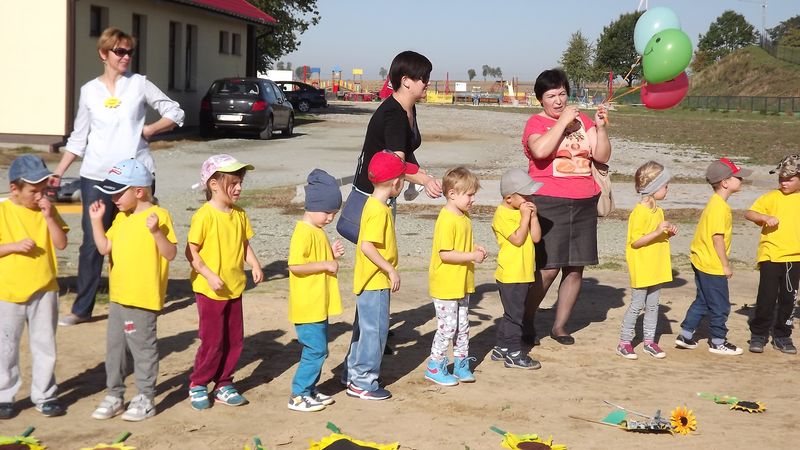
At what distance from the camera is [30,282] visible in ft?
16.8

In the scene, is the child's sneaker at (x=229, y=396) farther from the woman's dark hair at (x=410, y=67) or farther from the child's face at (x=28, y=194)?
the woman's dark hair at (x=410, y=67)

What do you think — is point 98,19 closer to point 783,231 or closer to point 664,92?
point 664,92

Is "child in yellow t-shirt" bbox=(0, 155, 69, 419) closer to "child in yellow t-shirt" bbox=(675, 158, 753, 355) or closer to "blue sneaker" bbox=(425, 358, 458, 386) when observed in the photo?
"blue sneaker" bbox=(425, 358, 458, 386)

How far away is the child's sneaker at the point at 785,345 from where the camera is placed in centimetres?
707

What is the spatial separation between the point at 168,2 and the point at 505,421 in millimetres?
24423

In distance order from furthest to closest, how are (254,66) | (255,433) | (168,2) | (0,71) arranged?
1. (254,66)
2. (168,2)
3. (0,71)
4. (255,433)

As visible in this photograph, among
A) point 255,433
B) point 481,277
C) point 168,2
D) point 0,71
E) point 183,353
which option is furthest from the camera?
point 168,2

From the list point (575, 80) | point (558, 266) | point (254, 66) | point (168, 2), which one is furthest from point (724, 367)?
point (575, 80)

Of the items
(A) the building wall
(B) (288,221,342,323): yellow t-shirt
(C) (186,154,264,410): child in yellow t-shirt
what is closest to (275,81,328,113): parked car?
(A) the building wall

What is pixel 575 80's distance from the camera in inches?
3893

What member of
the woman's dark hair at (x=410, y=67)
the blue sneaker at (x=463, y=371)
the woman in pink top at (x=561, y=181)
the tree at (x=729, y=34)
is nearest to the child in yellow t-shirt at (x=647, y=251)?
the woman in pink top at (x=561, y=181)

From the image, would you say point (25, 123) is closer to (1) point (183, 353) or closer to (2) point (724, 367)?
(1) point (183, 353)

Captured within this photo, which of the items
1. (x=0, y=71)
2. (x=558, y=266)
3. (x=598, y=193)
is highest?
(x=0, y=71)

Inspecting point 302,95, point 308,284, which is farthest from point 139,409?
point 302,95
